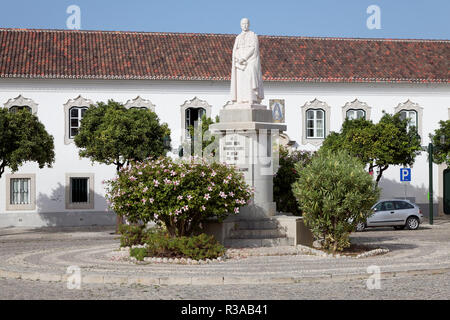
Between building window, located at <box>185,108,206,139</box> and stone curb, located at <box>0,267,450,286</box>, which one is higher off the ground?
building window, located at <box>185,108,206,139</box>

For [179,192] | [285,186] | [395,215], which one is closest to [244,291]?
[179,192]

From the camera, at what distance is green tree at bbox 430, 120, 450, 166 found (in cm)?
3315

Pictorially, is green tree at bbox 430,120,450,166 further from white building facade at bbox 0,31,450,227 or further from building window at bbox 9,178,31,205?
building window at bbox 9,178,31,205

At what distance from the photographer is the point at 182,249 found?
14.6 m

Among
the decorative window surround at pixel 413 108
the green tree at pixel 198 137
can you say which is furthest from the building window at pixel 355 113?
the green tree at pixel 198 137

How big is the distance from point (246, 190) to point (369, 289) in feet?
16.6

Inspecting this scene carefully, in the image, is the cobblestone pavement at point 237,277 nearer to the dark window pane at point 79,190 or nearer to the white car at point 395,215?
the white car at point 395,215

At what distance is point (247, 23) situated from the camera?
707 inches

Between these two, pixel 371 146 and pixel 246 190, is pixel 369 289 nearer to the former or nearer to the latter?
pixel 246 190

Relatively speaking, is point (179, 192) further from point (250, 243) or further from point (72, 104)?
point (72, 104)

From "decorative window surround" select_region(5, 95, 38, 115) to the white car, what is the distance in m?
14.8

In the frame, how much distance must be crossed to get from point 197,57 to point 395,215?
12085mm

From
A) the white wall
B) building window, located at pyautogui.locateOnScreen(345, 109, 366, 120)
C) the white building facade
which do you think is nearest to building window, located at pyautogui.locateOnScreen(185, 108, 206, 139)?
the white building facade
